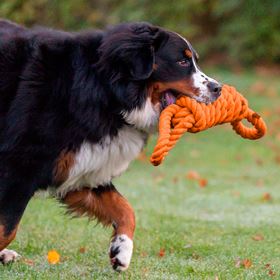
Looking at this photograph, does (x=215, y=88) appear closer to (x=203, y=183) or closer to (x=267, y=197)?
(x=267, y=197)

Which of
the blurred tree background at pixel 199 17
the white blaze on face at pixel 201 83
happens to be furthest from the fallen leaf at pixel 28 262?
the blurred tree background at pixel 199 17

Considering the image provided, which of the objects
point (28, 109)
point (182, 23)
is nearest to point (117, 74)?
point (28, 109)

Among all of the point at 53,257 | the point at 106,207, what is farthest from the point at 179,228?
the point at 53,257

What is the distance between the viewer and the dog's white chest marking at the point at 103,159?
18.6 feet

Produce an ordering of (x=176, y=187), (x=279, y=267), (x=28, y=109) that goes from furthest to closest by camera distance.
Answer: (x=176, y=187) < (x=279, y=267) < (x=28, y=109)

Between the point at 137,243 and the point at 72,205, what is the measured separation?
3.86 ft

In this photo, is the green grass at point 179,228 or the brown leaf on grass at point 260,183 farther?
the brown leaf on grass at point 260,183

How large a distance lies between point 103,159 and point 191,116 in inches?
29.3

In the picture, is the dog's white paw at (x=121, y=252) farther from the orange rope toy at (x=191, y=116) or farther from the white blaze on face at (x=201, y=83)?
the white blaze on face at (x=201, y=83)

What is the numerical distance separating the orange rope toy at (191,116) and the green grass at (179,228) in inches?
38.9

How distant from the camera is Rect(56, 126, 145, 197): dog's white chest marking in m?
5.66

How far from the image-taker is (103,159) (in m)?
5.77

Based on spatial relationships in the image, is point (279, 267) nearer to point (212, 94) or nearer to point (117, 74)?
point (212, 94)

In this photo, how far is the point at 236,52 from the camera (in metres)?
25.1
